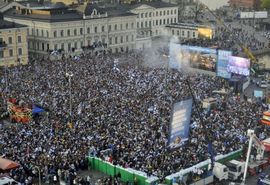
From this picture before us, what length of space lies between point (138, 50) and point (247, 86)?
24468mm

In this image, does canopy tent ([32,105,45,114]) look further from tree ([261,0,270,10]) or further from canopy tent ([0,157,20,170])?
tree ([261,0,270,10])

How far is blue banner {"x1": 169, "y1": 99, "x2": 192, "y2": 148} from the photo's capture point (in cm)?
2231

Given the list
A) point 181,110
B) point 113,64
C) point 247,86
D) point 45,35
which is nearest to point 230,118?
point 181,110

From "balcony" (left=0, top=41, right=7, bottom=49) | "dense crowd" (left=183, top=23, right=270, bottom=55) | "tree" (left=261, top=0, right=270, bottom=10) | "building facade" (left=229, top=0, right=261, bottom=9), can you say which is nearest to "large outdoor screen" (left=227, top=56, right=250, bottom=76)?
"dense crowd" (left=183, top=23, right=270, bottom=55)

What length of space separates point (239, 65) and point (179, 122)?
24.2 meters

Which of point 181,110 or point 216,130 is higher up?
point 181,110

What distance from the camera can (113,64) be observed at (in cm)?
5334

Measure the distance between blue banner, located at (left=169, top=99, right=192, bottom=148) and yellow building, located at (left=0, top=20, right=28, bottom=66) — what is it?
3697 centimetres

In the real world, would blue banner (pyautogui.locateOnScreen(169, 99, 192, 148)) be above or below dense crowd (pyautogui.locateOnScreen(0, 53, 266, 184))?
above

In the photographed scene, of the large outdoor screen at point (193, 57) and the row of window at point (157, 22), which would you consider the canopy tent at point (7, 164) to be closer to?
the large outdoor screen at point (193, 57)

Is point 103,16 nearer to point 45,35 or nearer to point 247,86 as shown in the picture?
point 45,35

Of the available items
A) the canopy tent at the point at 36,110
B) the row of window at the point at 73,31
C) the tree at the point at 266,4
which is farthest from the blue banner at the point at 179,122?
the tree at the point at 266,4

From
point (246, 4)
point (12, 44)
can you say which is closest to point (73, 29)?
point (12, 44)

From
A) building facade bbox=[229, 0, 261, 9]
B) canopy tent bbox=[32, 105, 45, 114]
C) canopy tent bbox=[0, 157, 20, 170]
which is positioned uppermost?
building facade bbox=[229, 0, 261, 9]
